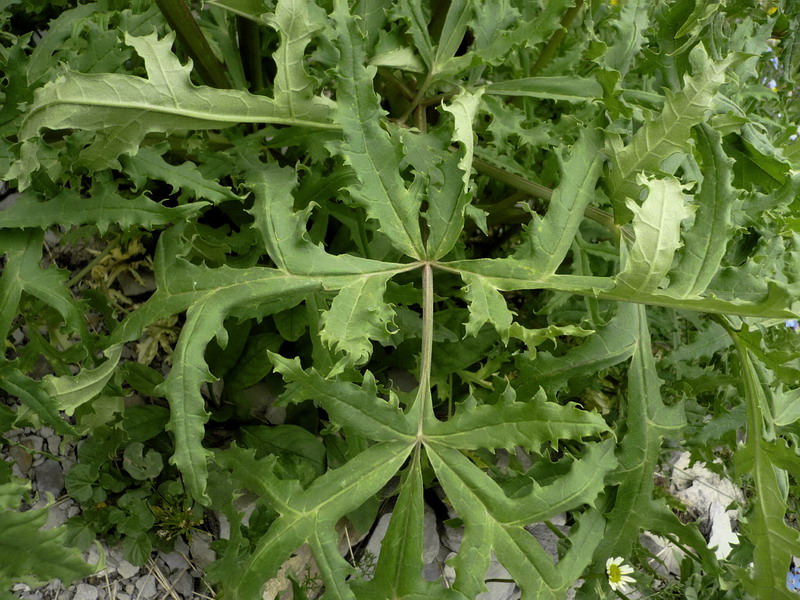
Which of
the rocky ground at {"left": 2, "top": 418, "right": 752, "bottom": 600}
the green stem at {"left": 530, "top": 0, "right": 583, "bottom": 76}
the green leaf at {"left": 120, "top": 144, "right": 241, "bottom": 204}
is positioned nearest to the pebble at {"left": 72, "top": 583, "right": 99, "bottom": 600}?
the rocky ground at {"left": 2, "top": 418, "right": 752, "bottom": 600}

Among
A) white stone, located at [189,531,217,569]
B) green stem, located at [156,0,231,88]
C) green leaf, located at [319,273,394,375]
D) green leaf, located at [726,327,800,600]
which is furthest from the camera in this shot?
white stone, located at [189,531,217,569]

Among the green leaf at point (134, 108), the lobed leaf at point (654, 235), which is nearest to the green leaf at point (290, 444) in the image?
the green leaf at point (134, 108)

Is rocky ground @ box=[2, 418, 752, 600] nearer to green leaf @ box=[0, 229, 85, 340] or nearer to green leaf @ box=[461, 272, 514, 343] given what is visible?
green leaf @ box=[0, 229, 85, 340]

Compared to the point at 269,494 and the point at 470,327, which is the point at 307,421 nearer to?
the point at 269,494

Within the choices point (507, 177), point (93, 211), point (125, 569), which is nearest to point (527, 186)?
point (507, 177)

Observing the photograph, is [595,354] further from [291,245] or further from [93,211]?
[93,211]

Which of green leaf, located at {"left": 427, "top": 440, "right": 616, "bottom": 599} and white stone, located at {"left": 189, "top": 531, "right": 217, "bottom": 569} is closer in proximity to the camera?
green leaf, located at {"left": 427, "top": 440, "right": 616, "bottom": 599}

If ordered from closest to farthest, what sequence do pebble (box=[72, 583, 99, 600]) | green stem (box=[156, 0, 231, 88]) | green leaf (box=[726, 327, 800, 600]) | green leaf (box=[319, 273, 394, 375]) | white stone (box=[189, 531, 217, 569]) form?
green leaf (box=[319, 273, 394, 375]) → green leaf (box=[726, 327, 800, 600]) → green stem (box=[156, 0, 231, 88]) → pebble (box=[72, 583, 99, 600]) → white stone (box=[189, 531, 217, 569])
